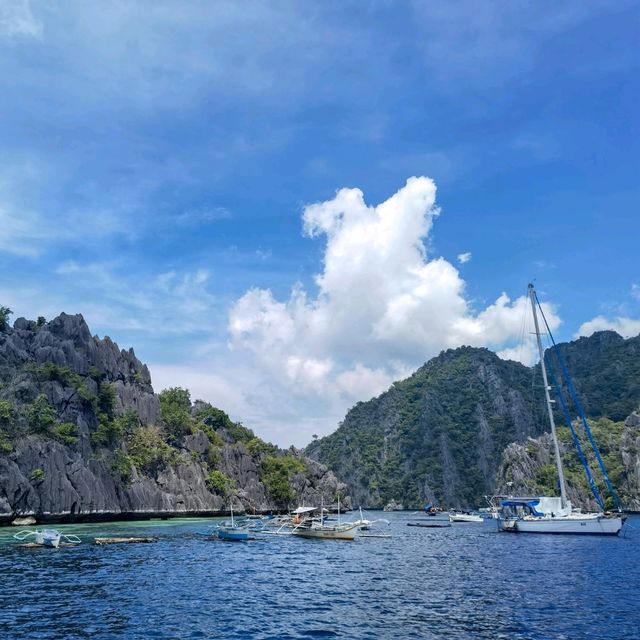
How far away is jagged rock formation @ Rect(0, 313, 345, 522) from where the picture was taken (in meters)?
101

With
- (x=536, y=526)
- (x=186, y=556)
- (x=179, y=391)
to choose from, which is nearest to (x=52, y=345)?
(x=179, y=391)

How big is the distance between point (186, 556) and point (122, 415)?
92.2m

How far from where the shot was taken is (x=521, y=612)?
27.5m

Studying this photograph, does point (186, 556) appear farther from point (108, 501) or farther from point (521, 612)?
point (108, 501)

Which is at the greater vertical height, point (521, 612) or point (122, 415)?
point (122, 415)

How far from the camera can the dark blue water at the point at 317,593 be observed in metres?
24.2

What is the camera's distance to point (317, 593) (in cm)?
3319

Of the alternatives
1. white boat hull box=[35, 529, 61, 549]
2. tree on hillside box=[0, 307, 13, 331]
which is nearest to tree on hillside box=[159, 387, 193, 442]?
tree on hillside box=[0, 307, 13, 331]

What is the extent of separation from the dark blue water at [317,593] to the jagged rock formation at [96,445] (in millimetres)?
50627

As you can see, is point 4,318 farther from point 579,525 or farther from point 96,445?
point 579,525

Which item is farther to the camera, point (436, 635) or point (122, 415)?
point (122, 415)

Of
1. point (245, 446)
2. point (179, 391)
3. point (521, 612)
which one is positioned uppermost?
point (179, 391)

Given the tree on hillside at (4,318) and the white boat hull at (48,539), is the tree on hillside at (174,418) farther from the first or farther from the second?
the white boat hull at (48,539)

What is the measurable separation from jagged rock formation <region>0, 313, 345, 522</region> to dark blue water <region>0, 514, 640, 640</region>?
50627 millimetres
